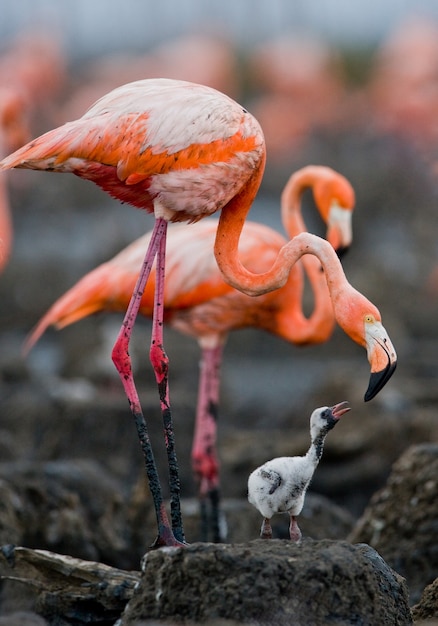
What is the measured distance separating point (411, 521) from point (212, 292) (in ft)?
7.81

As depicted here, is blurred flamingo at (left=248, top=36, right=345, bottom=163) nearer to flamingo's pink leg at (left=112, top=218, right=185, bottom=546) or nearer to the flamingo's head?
flamingo's pink leg at (left=112, top=218, right=185, bottom=546)

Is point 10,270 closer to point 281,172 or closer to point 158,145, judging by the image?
point 281,172

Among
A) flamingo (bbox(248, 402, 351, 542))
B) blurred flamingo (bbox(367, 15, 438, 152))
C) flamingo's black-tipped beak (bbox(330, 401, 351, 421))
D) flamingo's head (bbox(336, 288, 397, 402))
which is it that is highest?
blurred flamingo (bbox(367, 15, 438, 152))

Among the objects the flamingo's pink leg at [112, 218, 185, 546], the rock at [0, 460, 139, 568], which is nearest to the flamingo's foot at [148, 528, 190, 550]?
the flamingo's pink leg at [112, 218, 185, 546]

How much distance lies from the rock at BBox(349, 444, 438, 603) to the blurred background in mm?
A: 2584

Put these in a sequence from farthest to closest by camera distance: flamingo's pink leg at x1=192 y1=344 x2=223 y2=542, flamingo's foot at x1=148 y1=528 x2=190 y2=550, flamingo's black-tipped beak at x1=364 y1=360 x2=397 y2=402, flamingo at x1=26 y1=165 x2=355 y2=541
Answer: flamingo at x1=26 y1=165 x2=355 y2=541 < flamingo's pink leg at x1=192 y1=344 x2=223 y2=542 < flamingo's foot at x1=148 y1=528 x2=190 y2=550 < flamingo's black-tipped beak at x1=364 y1=360 x2=397 y2=402

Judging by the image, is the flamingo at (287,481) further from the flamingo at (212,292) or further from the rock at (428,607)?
the flamingo at (212,292)

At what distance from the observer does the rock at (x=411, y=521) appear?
6.46 metres

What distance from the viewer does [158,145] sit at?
587 centimetres

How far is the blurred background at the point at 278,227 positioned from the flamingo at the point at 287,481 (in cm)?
A: 404

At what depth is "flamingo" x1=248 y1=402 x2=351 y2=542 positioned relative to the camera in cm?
524

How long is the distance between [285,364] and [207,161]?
A: 10.2 metres

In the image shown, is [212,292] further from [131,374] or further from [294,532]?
[294,532]

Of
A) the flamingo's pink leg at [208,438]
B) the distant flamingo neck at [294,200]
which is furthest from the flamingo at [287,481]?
the distant flamingo neck at [294,200]
